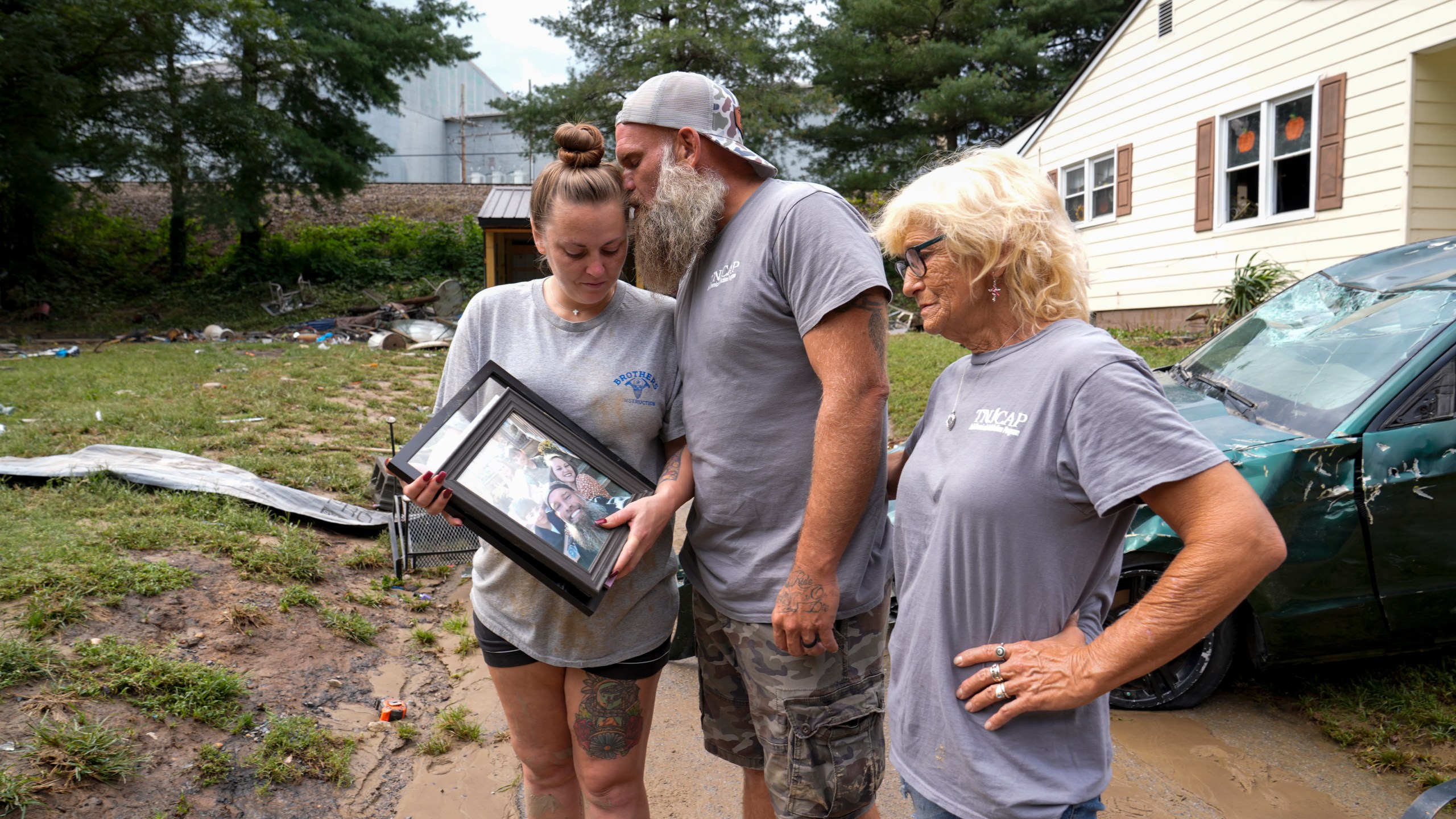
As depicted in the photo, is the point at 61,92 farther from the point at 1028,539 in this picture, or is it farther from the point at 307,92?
the point at 1028,539

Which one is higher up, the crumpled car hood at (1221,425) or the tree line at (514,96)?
the tree line at (514,96)

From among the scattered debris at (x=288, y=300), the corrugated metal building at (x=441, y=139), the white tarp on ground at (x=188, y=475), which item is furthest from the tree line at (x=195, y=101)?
the white tarp on ground at (x=188, y=475)

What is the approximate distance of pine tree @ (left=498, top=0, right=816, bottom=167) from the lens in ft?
74.8

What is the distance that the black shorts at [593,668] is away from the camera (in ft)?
7.30

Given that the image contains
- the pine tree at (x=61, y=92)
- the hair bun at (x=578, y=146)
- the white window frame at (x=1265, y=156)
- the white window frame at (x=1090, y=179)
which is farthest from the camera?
the pine tree at (x=61, y=92)

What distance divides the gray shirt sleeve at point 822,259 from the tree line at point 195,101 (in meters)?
18.8

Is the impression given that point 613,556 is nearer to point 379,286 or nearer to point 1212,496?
point 1212,496

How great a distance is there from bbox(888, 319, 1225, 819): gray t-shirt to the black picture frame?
2.57 feet

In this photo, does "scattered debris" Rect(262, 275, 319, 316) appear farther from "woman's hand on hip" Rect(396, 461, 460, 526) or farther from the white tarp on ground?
"woman's hand on hip" Rect(396, 461, 460, 526)

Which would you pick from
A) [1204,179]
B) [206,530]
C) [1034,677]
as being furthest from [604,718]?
[1204,179]

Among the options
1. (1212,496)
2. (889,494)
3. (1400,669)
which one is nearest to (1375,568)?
(1400,669)

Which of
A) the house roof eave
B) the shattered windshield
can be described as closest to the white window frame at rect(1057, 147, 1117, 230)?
the house roof eave

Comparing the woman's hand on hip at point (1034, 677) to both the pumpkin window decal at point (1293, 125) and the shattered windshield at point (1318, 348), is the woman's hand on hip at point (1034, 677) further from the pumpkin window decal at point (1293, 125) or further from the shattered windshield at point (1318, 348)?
the pumpkin window decal at point (1293, 125)

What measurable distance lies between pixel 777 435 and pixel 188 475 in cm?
540
